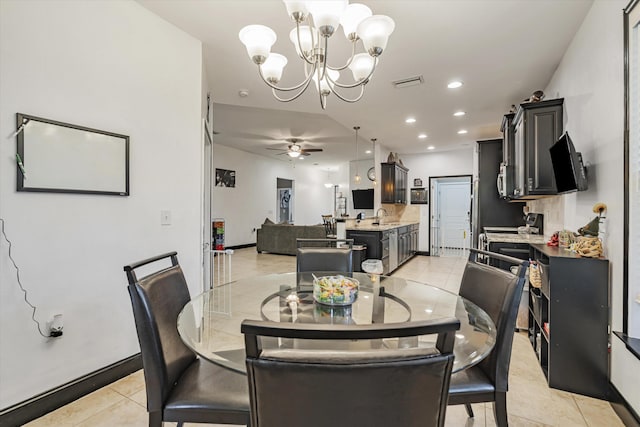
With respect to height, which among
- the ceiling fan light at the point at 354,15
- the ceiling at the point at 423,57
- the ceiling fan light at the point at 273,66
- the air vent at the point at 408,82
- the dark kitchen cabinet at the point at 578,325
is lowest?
the dark kitchen cabinet at the point at 578,325

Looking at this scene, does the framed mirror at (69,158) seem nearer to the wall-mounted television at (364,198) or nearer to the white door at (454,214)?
the wall-mounted television at (364,198)

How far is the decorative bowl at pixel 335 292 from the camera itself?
1654 mm

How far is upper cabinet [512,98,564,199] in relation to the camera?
2818mm

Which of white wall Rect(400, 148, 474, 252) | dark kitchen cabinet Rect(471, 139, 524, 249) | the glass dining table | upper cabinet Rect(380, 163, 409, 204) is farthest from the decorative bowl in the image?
white wall Rect(400, 148, 474, 252)

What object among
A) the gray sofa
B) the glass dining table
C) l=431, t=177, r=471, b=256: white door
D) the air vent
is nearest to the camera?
the glass dining table

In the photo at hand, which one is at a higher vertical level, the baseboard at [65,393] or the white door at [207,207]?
the white door at [207,207]

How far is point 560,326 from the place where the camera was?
1.96 m

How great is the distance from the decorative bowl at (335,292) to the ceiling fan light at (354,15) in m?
1.53

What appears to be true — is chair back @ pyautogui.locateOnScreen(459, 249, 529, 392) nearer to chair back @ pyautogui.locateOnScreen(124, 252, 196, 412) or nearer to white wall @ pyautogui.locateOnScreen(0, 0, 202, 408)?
chair back @ pyautogui.locateOnScreen(124, 252, 196, 412)

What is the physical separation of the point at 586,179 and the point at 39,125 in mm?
3737

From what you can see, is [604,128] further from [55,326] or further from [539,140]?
[55,326]

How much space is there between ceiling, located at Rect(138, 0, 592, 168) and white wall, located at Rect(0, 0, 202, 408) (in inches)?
16.1

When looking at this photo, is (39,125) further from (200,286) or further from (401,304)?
(401,304)

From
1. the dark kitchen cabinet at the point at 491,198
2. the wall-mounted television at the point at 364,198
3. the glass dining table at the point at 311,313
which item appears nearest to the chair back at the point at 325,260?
the glass dining table at the point at 311,313
